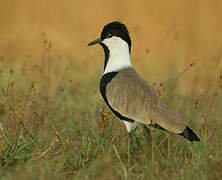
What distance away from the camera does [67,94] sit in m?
6.65

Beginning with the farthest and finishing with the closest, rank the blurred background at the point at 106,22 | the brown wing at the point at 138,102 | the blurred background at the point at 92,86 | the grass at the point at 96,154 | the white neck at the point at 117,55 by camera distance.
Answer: the blurred background at the point at 106,22
the white neck at the point at 117,55
the brown wing at the point at 138,102
the blurred background at the point at 92,86
the grass at the point at 96,154

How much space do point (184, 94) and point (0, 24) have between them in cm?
581

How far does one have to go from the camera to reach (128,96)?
434 cm

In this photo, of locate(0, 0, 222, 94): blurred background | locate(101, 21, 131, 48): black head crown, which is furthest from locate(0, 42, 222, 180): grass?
locate(0, 0, 222, 94): blurred background

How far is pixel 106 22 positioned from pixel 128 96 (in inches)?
272

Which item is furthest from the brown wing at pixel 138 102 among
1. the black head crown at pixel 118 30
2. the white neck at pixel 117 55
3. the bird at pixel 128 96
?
the black head crown at pixel 118 30

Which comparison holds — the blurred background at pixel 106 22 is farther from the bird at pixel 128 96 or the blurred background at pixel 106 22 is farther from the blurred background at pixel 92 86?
the bird at pixel 128 96

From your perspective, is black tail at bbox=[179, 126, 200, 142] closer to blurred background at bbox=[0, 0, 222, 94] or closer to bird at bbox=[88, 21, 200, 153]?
bird at bbox=[88, 21, 200, 153]

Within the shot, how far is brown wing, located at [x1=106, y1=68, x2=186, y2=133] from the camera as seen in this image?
4078 mm

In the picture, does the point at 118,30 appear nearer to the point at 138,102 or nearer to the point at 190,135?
the point at 138,102

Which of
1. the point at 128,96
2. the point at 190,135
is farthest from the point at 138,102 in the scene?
the point at 190,135

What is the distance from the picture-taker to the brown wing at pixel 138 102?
4.08m

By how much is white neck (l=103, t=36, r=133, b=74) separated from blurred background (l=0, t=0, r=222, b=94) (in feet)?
14.9

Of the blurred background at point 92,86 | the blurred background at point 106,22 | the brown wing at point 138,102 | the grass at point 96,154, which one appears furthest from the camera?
the blurred background at point 106,22
